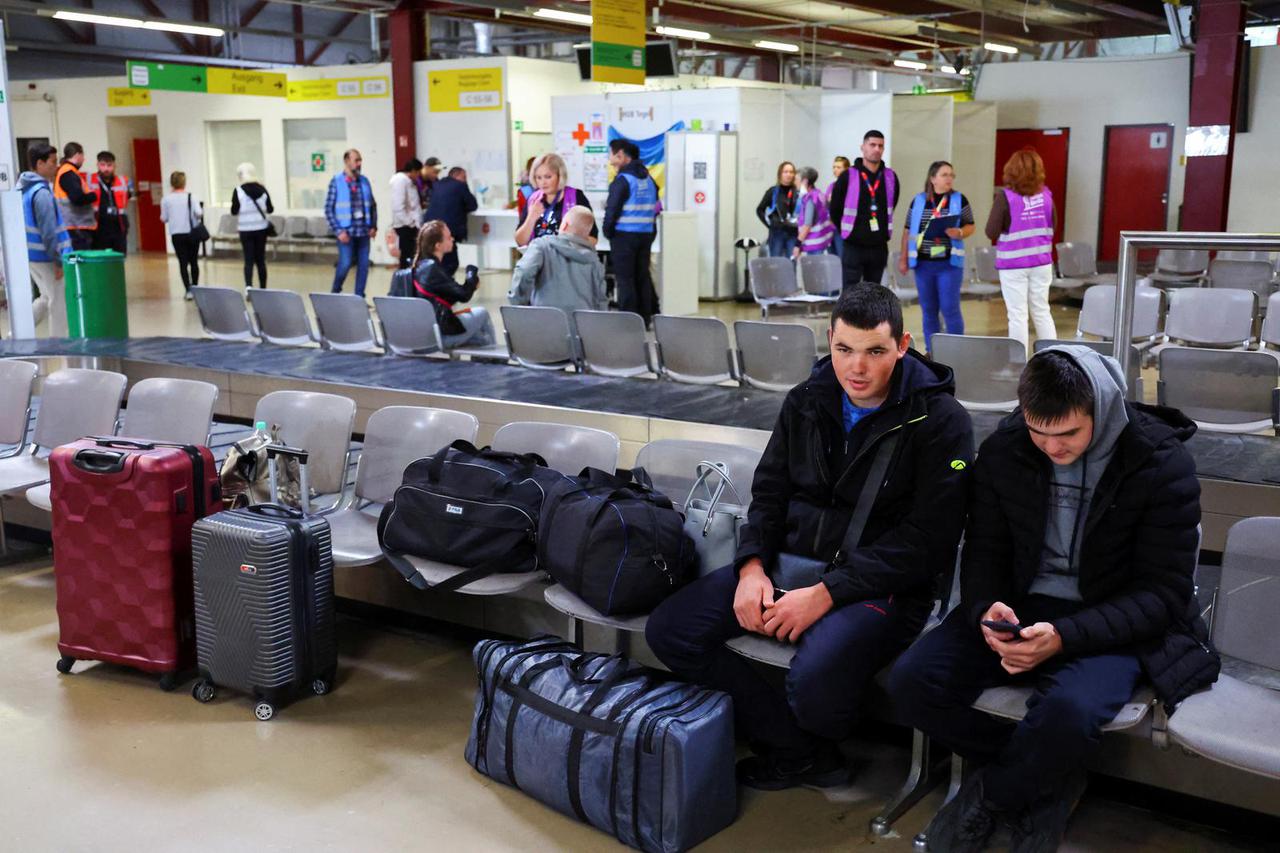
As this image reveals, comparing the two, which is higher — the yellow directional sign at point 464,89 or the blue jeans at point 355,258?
the yellow directional sign at point 464,89

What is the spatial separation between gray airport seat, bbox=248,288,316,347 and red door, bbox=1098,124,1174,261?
37.4 feet

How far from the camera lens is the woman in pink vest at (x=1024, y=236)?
7.42 m

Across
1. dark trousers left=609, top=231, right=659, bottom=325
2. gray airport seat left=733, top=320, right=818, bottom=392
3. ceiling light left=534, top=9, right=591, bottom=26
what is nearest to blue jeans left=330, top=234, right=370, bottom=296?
ceiling light left=534, top=9, right=591, bottom=26

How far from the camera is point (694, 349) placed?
591 cm

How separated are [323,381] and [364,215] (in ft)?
20.7

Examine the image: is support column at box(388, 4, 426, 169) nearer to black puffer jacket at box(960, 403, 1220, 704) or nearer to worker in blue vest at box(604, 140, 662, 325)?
worker in blue vest at box(604, 140, 662, 325)

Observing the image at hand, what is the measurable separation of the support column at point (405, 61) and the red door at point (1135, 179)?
890cm

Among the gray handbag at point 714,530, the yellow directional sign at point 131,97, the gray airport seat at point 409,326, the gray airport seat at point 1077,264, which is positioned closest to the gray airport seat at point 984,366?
the gray handbag at point 714,530

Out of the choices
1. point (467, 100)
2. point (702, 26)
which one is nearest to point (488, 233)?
point (467, 100)

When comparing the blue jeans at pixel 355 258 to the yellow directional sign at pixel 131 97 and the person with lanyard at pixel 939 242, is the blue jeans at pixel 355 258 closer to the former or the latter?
the person with lanyard at pixel 939 242

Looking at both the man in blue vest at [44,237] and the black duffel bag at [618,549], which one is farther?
the man in blue vest at [44,237]

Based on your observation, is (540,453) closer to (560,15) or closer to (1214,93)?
(1214,93)

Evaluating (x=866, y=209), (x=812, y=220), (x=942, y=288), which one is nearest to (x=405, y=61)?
(x=812, y=220)

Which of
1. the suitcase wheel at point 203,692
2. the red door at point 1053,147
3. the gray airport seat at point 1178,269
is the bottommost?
the suitcase wheel at point 203,692
